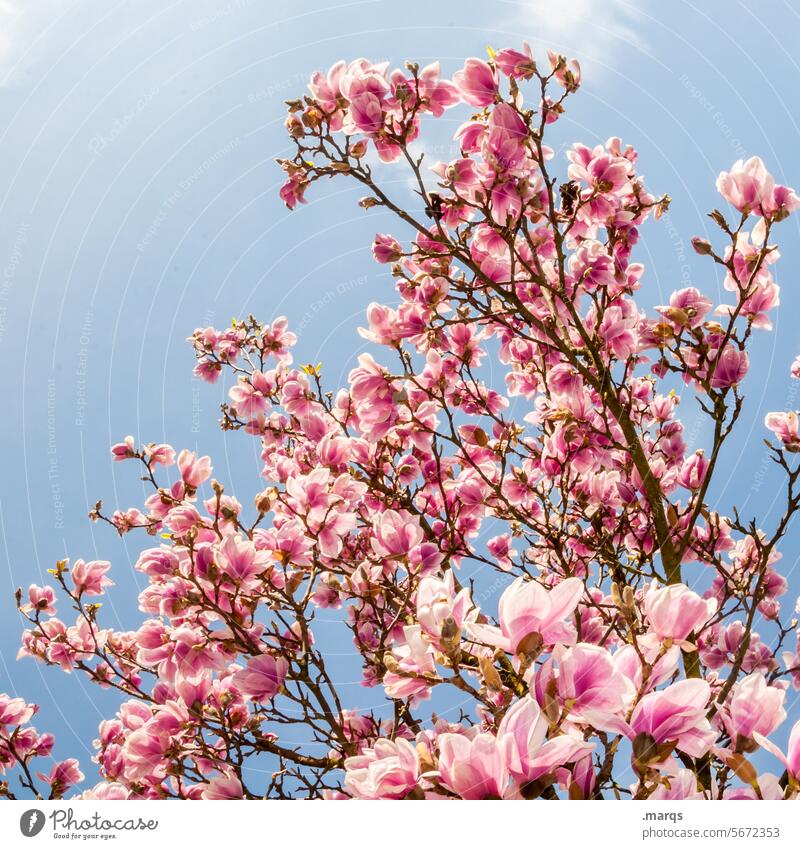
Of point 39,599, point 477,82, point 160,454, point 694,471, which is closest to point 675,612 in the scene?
point 694,471

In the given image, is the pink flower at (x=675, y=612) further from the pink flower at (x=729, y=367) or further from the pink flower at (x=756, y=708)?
the pink flower at (x=729, y=367)

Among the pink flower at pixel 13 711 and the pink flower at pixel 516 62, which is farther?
the pink flower at pixel 13 711

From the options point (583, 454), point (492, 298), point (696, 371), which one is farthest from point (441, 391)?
point (696, 371)

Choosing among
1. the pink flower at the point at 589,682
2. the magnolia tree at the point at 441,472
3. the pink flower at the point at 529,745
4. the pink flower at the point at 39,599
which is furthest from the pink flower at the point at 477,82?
the pink flower at the point at 39,599

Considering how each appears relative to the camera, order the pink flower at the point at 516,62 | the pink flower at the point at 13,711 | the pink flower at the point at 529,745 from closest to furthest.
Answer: the pink flower at the point at 529,745
the pink flower at the point at 516,62
the pink flower at the point at 13,711

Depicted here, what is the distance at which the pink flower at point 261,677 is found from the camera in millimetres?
2398

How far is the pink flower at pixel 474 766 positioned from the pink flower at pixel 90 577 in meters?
3.08

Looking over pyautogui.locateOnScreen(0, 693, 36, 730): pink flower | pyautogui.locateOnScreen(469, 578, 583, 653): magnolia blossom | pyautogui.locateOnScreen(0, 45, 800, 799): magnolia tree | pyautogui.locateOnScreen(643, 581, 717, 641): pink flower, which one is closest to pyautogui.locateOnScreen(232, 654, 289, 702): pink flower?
pyautogui.locateOnScreen(0, 45, 800, 799): magnolia tree

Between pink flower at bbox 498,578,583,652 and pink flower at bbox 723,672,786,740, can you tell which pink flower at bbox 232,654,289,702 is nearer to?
pink flower at bbox 498,578,583,652

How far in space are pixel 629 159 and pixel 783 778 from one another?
296cm

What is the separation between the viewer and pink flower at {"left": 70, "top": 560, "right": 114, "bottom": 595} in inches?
139

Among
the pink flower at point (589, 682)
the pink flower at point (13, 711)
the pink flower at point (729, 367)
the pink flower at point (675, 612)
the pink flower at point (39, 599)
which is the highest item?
the pink flower at point (729, 367)
